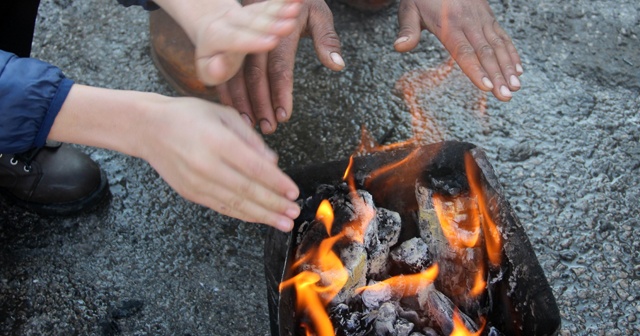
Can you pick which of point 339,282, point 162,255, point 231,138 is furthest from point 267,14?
point 162,255

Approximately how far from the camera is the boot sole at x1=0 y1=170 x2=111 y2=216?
2264mm

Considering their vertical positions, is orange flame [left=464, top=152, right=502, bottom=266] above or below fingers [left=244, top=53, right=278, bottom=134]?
below

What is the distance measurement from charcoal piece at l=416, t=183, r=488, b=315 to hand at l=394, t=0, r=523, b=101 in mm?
513

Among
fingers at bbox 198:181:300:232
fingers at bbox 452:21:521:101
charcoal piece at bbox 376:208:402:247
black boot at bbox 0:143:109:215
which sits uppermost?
fingers at bbox 198:181:300:232

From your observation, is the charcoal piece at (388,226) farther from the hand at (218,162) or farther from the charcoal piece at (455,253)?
the hand at (218,162)

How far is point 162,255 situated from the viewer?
2221 mm

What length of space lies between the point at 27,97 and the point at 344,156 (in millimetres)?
1397

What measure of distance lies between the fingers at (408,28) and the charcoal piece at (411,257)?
2.39 feet

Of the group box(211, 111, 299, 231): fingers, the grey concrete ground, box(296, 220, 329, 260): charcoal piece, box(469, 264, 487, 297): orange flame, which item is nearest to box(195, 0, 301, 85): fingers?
box(211, 111, 299, 231): fingers

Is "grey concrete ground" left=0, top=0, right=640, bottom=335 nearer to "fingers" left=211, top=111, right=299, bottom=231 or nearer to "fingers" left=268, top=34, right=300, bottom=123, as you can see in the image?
"fingers" left=268, top=34, right=300, bottom=123

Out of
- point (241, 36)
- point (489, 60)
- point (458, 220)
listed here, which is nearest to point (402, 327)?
point (458, 220)

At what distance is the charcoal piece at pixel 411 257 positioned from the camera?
1.65m

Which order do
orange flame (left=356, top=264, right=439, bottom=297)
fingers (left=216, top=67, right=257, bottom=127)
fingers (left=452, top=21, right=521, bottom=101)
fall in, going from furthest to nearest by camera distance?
fingers (left=452, top=21, right=521, bottom=101), fingers (left=216, top=67, right=257, bottom=127), orange flame (left=356, top=264, right=439, bottom=297)

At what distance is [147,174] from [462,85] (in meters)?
1.56
